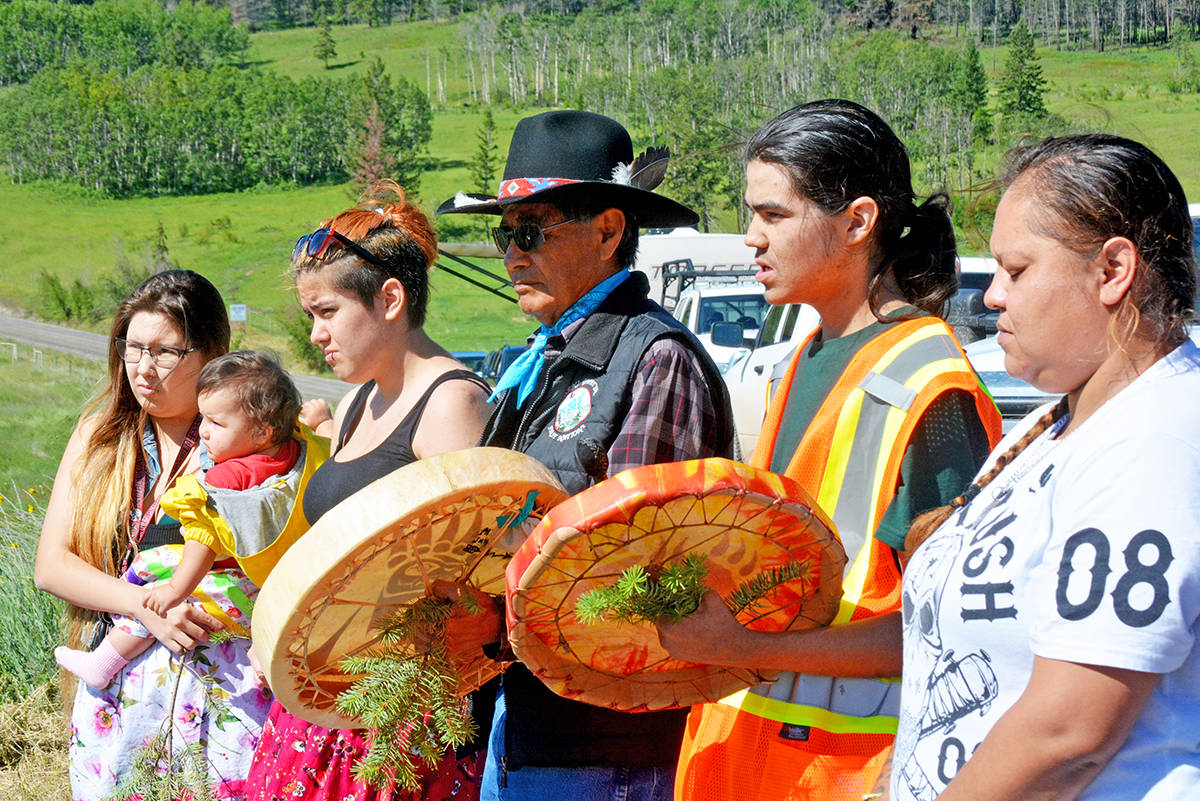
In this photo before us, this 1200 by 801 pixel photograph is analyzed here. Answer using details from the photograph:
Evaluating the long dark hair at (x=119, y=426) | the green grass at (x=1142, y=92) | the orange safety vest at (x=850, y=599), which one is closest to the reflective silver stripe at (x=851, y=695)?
the orange safety vest at (x=850, y=599)

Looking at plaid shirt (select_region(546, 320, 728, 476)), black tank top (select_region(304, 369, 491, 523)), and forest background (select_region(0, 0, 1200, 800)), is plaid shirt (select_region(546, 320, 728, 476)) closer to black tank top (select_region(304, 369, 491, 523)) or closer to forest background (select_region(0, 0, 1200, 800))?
black tank top (select_region(304, 369, 491, 523))

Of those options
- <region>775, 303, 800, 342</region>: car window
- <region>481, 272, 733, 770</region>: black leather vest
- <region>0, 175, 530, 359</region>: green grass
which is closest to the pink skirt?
<region>481, 272, 733, 770</region>: black leather vest

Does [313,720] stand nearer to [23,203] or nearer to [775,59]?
[23,203]

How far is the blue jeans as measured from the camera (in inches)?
85.2

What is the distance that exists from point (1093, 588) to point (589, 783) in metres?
1.26

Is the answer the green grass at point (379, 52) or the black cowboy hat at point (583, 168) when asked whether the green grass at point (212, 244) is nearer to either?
the green grass at point (379, 52)

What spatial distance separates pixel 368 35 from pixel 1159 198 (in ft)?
525

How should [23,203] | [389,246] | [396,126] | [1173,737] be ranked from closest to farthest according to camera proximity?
[1173,737], [389,246], [23,203], [396,126]

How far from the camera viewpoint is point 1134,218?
1363mm

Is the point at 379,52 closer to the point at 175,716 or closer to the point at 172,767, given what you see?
the point at 175,716

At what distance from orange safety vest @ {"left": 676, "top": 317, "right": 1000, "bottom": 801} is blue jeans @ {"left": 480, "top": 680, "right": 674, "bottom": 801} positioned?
0.34 m

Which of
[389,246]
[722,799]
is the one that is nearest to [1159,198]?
[722,799]

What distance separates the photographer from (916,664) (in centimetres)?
149

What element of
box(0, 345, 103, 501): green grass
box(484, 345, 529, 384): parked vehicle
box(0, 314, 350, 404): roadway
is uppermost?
box(484, 345, 529, 384): parked vehicle
